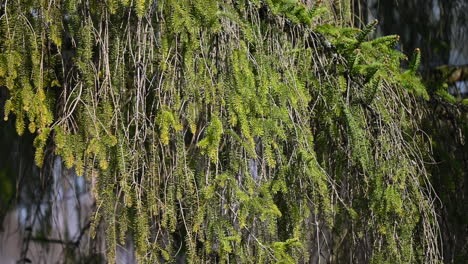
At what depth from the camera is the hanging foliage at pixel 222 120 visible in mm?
2041

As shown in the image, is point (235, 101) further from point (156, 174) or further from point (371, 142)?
point (371, 142)

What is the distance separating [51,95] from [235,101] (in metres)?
0.56

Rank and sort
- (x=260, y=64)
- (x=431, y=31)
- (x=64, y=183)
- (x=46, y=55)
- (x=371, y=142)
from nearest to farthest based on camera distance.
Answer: (x=46, y=55)
(x=260, y=64)
(x=371, y=142)
(x=64, y=183)
(x=431, y=31)

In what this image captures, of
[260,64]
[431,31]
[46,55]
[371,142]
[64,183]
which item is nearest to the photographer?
[46,55]

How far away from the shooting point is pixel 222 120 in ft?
7.11

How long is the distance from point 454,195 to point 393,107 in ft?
2.32

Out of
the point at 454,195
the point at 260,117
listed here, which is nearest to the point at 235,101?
the point at 260,117

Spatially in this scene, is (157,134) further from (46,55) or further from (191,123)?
(46,55)

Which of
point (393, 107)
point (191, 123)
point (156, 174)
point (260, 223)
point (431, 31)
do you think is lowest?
point (260, 223)

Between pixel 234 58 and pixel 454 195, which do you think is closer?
pixel 234 58

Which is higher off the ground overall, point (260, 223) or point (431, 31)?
point (431, 31)

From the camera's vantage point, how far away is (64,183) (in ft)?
10.1

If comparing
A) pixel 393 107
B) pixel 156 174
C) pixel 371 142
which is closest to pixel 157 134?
pixel 156 174

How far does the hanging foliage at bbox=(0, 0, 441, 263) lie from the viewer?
2041 mm
